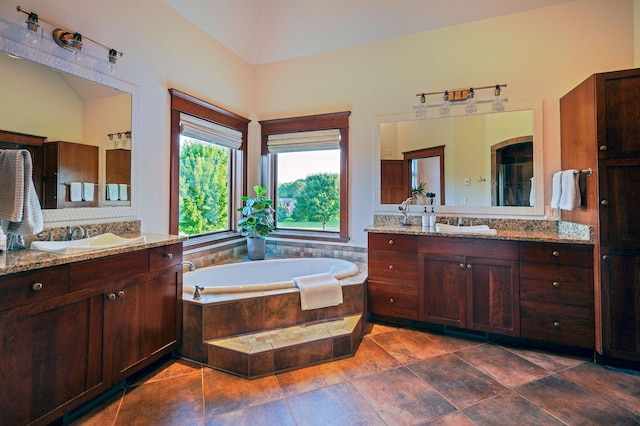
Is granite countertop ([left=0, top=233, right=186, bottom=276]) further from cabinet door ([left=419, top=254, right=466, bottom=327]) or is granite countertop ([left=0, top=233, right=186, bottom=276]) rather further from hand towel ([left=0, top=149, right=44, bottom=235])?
cabinet door ([left=419, top=254, right=466, bottom=327])

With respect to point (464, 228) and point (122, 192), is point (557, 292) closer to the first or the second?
point (464, 228)

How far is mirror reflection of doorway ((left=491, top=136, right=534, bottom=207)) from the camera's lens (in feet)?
9.27

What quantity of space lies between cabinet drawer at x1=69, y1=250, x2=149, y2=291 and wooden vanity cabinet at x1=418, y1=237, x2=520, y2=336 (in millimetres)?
2213

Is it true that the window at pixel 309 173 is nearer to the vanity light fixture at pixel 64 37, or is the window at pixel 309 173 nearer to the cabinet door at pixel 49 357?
the vanity light fixture at pixel 64 37

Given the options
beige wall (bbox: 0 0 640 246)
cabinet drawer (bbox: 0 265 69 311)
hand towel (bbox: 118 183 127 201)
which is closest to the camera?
cabinet drawer (bbox: 0 265 69 311)

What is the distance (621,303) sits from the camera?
208cm

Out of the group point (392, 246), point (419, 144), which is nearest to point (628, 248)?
point (392, 246)

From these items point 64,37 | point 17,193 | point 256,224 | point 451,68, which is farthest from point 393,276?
point 64,37

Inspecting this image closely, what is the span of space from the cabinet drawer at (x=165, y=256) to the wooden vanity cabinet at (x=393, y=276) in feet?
5.57

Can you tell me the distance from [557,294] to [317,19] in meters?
3.53

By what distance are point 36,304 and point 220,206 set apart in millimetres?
2315

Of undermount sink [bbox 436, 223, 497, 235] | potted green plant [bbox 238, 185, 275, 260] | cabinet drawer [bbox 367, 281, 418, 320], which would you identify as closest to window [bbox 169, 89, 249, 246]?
potted green plant [bbox 238, 185, 275, 260]

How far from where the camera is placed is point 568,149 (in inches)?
101

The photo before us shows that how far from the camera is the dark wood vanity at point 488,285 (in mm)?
2244
